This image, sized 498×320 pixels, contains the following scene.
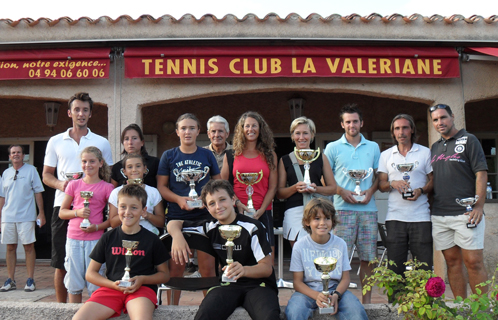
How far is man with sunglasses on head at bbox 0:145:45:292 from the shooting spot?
226 inches

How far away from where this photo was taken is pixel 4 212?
5.95 m

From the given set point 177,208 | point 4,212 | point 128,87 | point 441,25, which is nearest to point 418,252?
point 177,208

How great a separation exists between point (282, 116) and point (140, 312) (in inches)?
229

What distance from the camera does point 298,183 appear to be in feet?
12.4

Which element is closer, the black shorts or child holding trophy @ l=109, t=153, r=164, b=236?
child holding trophy @ l=109, t=153, r=164, b=236

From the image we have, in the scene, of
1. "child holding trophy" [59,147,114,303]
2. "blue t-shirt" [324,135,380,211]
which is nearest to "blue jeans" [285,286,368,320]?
"blue t-shirt" [324,135,380,211]

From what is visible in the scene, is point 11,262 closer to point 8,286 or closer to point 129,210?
point 8,286

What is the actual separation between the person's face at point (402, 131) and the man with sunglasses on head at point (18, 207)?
4600mm

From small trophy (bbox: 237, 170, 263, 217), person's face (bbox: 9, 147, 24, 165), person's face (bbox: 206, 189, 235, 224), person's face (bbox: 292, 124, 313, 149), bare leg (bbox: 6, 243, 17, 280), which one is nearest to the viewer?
person's face (bbox: 206, 189, 235, 224)

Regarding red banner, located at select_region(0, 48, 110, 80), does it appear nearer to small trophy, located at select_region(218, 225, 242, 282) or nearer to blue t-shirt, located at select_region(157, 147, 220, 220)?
blue t-shirt, located at select_region(157, 147, 220, 220)

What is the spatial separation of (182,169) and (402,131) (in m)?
2.09

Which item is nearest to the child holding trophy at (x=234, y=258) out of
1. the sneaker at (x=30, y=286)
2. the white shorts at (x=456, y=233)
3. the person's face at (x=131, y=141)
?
the person's face at (x=131, y=141)

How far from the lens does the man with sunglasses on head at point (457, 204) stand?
3.64 metres

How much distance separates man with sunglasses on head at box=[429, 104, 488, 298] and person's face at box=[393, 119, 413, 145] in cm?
25
